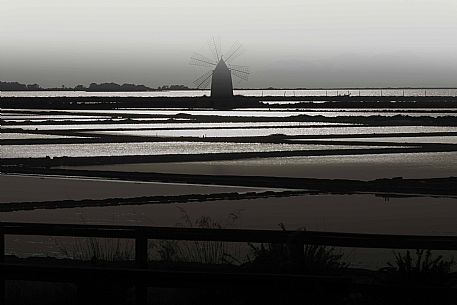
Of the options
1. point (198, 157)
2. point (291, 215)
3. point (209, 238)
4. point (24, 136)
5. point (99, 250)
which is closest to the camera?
point (209, 238)

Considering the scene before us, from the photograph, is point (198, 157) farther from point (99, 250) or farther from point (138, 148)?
point (99, 250)

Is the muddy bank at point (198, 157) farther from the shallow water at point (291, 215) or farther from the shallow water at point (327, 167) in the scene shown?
the shallow water at point (291, 215)

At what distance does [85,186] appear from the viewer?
59.7 ft

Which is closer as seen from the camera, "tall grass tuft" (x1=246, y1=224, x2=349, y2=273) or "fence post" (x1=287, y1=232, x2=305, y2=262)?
"fence post" (x1=287, y1=232, x2=305, y2=262)

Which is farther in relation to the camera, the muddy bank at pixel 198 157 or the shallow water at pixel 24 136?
the shallow water at pixel 24 136

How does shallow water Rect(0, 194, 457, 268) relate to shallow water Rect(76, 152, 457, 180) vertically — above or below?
above

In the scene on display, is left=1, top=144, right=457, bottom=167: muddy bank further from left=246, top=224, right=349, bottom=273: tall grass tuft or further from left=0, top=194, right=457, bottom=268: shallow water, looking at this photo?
left=246, top=224, right=349, bottom=273: tall grass tuft

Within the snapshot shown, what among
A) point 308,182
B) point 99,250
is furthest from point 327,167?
point 99,250

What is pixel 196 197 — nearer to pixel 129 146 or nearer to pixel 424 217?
pixel 424 217

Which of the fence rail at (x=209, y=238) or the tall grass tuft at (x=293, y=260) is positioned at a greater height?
the fence rail at (x=209, y=238)

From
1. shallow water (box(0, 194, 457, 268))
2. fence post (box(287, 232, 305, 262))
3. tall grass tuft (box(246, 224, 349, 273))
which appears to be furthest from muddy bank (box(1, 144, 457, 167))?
fence post (box(287, 232, 305, 262))

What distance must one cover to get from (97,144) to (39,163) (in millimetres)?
8798

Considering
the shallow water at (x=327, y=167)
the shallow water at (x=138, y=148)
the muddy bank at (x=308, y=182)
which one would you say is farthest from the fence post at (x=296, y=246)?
the shallow water at (x=138, y=148)

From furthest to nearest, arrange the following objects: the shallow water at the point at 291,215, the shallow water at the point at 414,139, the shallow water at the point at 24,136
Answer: the shallow water at the point at 24,136
the shallow water at the point at 414,139
the shallow water at the point at 291,215
